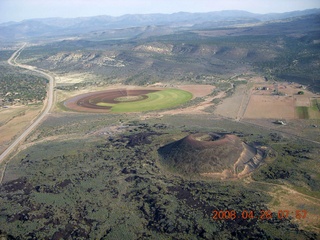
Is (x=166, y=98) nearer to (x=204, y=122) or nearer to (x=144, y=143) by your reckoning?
(x=204, y=122)

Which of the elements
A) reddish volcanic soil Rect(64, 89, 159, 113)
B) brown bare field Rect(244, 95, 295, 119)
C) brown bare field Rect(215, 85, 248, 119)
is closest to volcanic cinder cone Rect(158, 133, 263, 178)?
brown bare field Rect(244, 95, 295, 119)

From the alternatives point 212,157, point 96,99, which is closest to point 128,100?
point 96,99

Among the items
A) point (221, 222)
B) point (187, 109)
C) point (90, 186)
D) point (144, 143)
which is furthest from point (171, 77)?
point (221, 222)

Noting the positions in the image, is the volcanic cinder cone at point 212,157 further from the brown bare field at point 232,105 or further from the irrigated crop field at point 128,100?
the irrigated crop field at point 128,100

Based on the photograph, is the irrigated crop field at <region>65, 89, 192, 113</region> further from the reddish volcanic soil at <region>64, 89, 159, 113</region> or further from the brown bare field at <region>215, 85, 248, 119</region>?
the brown bare field at <region>215, 85, 248, 119</region>

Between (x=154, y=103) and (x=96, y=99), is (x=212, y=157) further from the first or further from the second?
(x=96, y=99)

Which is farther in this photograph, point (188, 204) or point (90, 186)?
point (90, 186)

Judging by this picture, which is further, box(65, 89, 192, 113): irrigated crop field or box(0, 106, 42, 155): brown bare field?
box(65, 89, 192, 113): irrigated crop field

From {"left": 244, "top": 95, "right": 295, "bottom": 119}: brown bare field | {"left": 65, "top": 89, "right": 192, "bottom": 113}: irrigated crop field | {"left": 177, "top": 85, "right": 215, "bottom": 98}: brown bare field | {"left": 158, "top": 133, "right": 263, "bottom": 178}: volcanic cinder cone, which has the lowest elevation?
{"left": 177, "top": 85, "right": 215, "bottom": 98}: brown bare field
